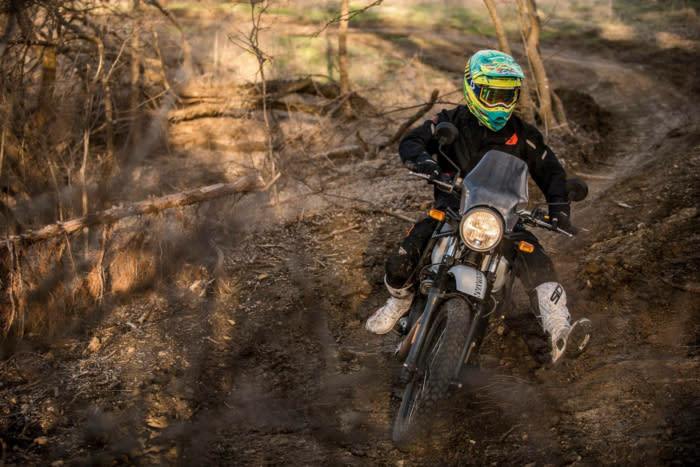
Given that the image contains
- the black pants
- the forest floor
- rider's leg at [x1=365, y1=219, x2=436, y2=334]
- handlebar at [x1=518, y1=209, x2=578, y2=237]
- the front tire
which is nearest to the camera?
the front tire

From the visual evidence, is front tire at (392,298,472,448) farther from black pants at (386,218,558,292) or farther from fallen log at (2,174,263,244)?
fallen log at (2,174,263,244)

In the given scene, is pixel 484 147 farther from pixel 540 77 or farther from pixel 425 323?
pixel 540 77

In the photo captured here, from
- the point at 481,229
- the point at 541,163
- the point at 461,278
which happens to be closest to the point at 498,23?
the point at 541,163

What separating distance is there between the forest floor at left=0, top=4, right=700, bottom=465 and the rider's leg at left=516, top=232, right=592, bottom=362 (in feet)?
1.08

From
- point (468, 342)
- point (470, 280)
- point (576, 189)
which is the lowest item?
point (468, 342)

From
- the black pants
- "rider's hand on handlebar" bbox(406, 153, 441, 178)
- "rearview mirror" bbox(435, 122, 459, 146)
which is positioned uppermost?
"rearview mirror" bbox(435, 122, 459, 146)

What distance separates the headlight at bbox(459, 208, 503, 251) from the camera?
11.1 feet

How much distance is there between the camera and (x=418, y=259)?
163 inches

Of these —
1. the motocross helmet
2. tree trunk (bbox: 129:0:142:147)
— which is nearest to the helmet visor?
the motocross helmet

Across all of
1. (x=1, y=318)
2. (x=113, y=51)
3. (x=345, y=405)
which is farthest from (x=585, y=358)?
(x=113, y=51)

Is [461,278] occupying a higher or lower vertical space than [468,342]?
higher

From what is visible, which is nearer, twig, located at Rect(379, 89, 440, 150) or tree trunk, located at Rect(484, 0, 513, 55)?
tree trunk, located at Rect(484, 0, 513, 55)

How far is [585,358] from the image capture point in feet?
13.9

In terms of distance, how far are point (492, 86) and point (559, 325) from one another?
1706 mm
